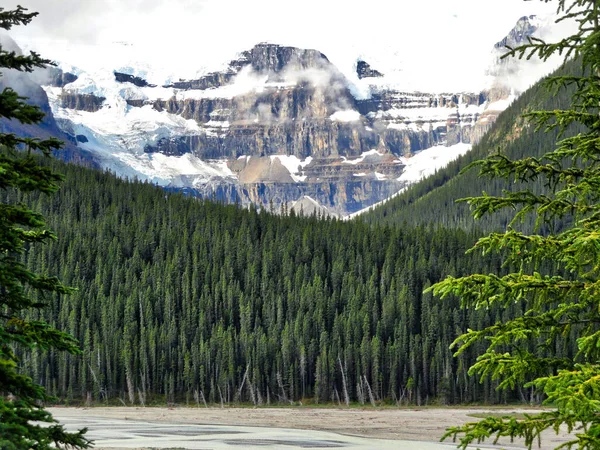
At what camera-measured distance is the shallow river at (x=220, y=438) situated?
3091 inches

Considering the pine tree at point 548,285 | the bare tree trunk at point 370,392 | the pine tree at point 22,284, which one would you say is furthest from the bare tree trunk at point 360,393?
the pine tree at point 548,285

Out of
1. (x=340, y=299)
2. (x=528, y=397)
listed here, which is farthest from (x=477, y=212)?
(x=340, y=299)

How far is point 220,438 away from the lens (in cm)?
8819

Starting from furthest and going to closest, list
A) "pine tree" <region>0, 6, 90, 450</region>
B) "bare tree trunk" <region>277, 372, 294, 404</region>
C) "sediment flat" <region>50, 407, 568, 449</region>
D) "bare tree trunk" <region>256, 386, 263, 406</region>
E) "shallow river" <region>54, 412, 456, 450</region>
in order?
"bare tree trunk" <region>277, 372, 294, 404</region> → "bare tree trunk" <region>256, 386, 263, 406</region> → "sediment flat" <region>50, 407, 568, 449</region> → "shallow river" <region>54, 412, 456, 450</region> → "pine tree" <region>0, 6, 90, 450</region>

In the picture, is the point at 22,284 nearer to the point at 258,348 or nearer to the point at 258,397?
the point at 258,397

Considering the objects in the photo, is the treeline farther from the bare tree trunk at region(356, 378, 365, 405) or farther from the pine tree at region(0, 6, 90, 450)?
the pine tree at region(0, 6, 90, 450)

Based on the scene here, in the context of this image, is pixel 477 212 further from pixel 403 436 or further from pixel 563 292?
pixel 403 436

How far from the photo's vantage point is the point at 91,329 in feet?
571

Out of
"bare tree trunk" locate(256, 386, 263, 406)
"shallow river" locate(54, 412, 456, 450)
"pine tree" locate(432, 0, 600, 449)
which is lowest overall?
"bare tree trunk" locate(256, 386, 263, 406)

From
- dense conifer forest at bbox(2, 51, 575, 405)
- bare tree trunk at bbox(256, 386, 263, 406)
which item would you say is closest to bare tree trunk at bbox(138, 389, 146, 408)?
dense conifer forest at bbox(2, 51, 575, 405)

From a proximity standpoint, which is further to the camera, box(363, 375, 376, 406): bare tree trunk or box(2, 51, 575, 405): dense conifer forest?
box(2, 51, 575, 405): dense conifer forest

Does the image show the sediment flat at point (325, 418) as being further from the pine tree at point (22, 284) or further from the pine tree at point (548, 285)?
the pine tree at point (22, 284)

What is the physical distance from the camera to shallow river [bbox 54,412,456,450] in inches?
3091

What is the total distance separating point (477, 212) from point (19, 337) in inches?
346
